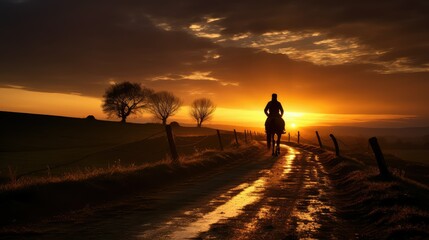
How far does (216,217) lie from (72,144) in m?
64.3

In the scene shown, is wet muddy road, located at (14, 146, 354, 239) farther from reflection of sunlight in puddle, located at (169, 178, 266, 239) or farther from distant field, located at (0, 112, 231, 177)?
distant field, located at (0, 112, 231, 177)

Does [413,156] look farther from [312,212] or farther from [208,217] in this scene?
[208,217]

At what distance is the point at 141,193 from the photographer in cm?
1393

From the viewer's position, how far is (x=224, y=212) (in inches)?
396

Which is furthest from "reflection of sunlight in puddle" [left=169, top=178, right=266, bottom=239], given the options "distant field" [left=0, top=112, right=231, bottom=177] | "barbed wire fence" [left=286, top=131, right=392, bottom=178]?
"distant field" [left=0, top=112, right=231, bottom=177]

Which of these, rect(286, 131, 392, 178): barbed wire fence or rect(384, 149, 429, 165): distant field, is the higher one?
rect(286, 131, 392, 178): barbed wire fence

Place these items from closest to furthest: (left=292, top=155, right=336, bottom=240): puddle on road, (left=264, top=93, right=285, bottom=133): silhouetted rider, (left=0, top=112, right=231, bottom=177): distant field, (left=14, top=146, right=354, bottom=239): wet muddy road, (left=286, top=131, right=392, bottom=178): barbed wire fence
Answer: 1. (left=14, top=146, right=354, bottom=239): wet muddy road
2. (left=292, top=155, right=336, bottom=240): puddle on road
3. (left=286, top=131, right=392, bottom=178): barbed wire fence
4. (left=264, top=93, right=285, bottom=133): silhouetted rider
5. (left=0, top=112, right=231, bottom=177): distant field

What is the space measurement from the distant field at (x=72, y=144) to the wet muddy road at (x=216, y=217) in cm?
1947

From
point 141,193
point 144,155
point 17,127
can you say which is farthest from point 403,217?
point 17,127

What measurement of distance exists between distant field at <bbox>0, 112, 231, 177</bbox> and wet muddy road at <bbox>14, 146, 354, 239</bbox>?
1947 centimetres

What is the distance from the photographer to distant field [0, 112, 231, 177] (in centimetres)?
4509

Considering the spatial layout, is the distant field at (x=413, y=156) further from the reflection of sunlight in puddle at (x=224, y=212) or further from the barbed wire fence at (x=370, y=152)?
the reflection of sunlight in puddle at (x=224, y=212)

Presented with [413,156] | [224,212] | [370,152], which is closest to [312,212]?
[224,212]

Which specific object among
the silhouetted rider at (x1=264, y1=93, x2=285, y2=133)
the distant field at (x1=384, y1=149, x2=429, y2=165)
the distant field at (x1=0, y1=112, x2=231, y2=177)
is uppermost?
the silhouetted rider at (x1=264, y1=93, x2=285, y2=133)
